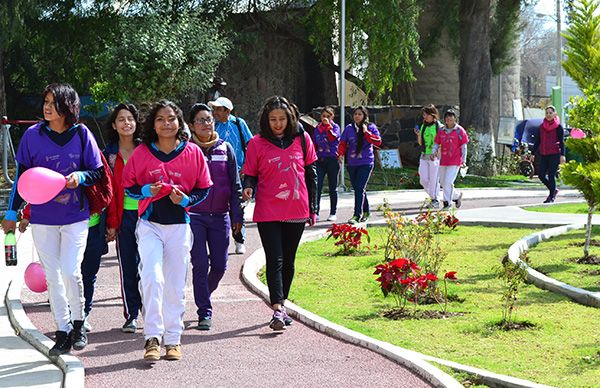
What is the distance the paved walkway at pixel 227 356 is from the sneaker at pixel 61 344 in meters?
0.09

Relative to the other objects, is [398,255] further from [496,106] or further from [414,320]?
[496,106]

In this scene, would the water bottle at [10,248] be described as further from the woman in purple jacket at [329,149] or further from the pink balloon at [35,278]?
the woman in purple jacket at [329,149]

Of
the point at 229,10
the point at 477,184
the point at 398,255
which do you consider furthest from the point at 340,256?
the point at 229,10

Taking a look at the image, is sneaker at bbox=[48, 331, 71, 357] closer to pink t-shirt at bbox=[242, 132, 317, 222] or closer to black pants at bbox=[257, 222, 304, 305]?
black pants at bbox=[257, 222, 304, 305]

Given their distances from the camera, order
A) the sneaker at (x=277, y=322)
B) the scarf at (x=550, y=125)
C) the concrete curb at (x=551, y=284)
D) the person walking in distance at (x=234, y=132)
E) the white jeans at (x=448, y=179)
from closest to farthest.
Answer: the sneaker at (x=277, y=322)
the concrete curb at (x=551, y=284)
the person walking in distance at (x=234, y=132)
the white jeans at (x=448, y=179)
the scarf at (x=550, y=125)

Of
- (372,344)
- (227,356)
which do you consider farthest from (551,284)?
(227,356)

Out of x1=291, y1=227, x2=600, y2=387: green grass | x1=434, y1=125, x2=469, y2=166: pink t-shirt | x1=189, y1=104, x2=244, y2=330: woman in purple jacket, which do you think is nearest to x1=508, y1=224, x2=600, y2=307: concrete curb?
x1=291, y1=227, x2=600, y2=387: green grass

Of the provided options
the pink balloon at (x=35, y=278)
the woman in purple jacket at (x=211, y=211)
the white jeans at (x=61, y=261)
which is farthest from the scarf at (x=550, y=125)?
the white jeans at (x=61, y=261)

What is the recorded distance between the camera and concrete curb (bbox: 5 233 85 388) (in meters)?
7.08

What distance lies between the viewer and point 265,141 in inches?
362

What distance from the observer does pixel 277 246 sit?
9.14 m

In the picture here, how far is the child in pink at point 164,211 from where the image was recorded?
7.80m

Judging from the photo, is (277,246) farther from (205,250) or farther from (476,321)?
(476,321)

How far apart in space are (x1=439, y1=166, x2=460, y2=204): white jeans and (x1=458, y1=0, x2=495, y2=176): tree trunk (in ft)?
42.3
